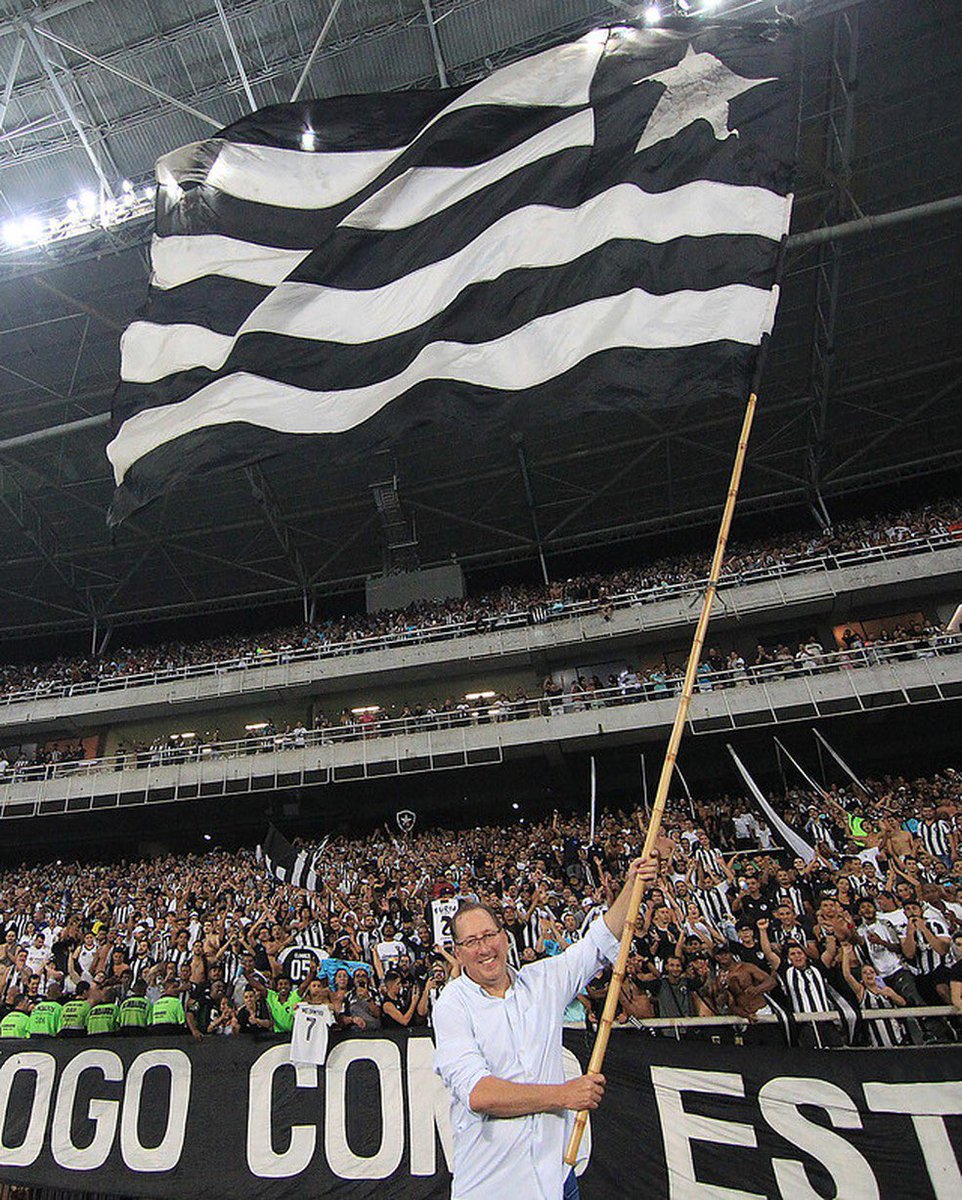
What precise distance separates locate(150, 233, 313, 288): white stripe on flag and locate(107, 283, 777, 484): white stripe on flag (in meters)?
1.01

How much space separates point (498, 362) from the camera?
5070 mm

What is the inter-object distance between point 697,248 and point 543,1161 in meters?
4.99

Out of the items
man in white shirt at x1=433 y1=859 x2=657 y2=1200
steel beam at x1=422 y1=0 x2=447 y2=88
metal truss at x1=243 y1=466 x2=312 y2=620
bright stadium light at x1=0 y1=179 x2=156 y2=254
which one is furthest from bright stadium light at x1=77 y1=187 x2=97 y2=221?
man in white shirt at x1=433 y1=859 x2=657 y2=1200

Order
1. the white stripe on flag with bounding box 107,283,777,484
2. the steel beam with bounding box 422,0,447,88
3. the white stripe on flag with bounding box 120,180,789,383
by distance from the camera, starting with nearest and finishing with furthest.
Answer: the white stripe on flag with bounding box 107,283,777,484 < the white stripe on flag with bounding box 120,180,789,383 < the steel beam with bounding box 422,0,447,88

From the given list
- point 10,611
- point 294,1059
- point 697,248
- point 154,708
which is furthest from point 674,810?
point 10,611

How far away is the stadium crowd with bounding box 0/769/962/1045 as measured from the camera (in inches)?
226

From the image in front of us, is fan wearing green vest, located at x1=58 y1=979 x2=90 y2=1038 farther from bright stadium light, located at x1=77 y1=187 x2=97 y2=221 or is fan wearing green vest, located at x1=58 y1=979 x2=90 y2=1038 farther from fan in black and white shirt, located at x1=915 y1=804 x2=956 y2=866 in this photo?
bright stadium light, located at x1=77 y1=187 x2=97 y2=221

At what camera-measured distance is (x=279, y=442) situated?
522cm

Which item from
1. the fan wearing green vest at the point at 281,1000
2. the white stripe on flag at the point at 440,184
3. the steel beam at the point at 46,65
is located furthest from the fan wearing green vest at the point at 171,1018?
the steel beam at the point at 46,65

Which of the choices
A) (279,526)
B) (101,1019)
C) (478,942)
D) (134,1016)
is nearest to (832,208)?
(279,526)

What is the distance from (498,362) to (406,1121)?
16.6ft

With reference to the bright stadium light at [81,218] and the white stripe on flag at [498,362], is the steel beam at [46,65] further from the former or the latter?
the white stripe on flag at [498,362]

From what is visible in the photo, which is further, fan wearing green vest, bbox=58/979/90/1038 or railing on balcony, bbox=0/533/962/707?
railing on balcony, bbox=0/533/962/707

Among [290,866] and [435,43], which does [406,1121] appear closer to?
[290,866]
